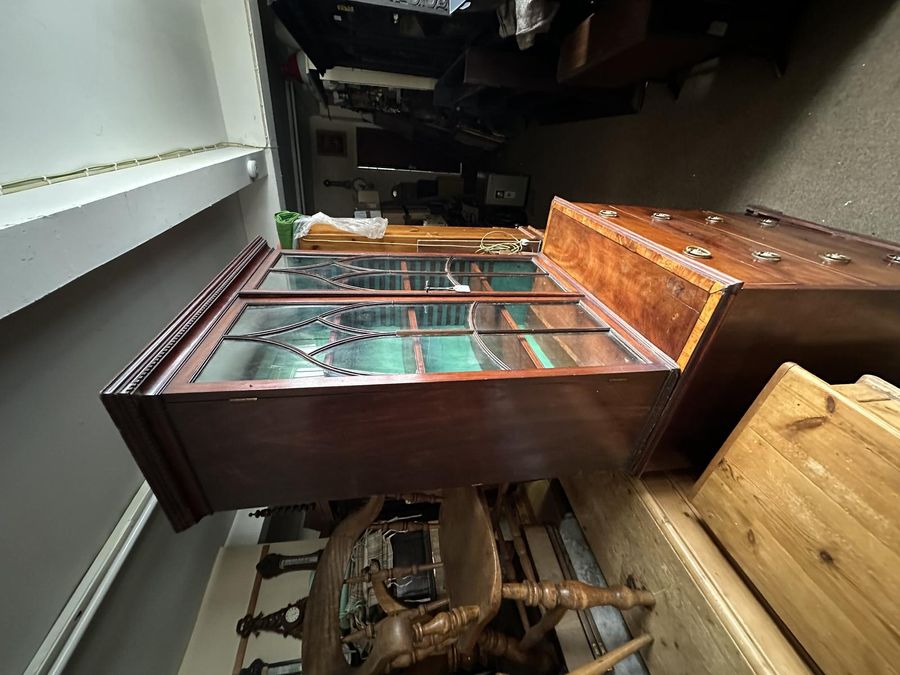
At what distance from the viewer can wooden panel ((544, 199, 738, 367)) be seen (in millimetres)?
633

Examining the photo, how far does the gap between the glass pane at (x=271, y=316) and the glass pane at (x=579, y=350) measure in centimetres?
50

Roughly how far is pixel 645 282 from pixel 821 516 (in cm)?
48

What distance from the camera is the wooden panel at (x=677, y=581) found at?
639mm

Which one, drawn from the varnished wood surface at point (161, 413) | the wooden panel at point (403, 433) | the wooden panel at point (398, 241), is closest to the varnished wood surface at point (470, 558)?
the wooden panel at point (403, 433)

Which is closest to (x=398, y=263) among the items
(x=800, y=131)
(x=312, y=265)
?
(x=312, y=265)

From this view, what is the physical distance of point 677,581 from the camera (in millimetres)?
764

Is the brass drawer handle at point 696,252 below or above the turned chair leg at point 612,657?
above

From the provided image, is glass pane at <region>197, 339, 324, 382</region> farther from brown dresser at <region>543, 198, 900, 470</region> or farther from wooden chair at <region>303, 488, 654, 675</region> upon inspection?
brown dresser at <region>543, 198, 900, 470</region>

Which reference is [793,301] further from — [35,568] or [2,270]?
[35,568]

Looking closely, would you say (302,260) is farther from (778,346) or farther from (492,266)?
(778,346)

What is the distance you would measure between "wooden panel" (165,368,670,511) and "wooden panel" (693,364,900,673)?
182mm

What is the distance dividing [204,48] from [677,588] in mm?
2951

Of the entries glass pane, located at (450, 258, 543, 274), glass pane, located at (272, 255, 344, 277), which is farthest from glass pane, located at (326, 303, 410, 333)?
glass pane, located at (450, 258, 543, 274)

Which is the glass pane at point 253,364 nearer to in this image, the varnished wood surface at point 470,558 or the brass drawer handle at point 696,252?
the varnished wood surface at point 470,558
